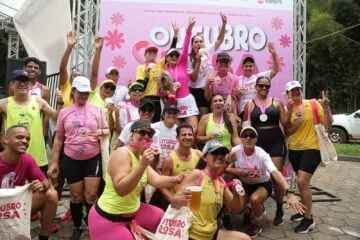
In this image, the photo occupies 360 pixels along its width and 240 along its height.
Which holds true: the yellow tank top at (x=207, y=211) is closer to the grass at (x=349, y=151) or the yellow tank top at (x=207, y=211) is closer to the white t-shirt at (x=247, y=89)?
the white t-shirt at (x=247, y=89)

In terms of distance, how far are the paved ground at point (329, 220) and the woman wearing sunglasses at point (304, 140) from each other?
0.18 m

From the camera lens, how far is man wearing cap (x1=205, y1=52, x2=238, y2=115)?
5129 mm

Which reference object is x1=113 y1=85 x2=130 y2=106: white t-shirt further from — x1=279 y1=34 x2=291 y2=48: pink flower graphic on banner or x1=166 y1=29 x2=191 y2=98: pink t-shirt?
x1=279 y1=34 x2=291 y2=48: pink flower graphic on banner

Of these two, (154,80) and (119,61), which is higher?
(119,61)

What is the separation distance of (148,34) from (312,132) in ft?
10.8

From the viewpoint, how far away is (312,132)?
196 inches

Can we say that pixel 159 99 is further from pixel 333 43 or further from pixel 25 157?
pixel 333 43

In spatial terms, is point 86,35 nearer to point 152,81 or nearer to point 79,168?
point 152,81

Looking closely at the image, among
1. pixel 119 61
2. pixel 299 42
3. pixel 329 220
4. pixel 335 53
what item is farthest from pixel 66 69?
pixel 335 53

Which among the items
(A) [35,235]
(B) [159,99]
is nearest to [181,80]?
(B) [159,99]

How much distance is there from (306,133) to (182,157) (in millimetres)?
1961

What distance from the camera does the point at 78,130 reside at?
419 centimetres

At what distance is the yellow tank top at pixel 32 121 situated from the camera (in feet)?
13.0

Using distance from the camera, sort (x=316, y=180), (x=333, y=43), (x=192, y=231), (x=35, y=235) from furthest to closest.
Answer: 1. (x=333, y=43)
2. (x=316, y=180)
3. (x=35, y=235)
4. (x=192, y=231)
